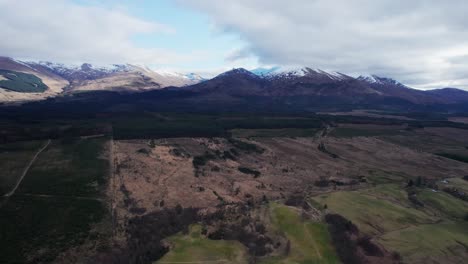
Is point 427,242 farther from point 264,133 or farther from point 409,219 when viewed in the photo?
point 264,133

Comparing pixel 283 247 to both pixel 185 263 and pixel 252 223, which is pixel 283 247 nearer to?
pixel 252 223

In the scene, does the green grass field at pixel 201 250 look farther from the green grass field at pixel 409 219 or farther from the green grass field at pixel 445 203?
the green grass field at pixel 445 203

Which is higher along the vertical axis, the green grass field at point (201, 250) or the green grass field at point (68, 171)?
the green grass field at point (68, 171)

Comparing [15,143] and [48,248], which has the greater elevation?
[15,143]

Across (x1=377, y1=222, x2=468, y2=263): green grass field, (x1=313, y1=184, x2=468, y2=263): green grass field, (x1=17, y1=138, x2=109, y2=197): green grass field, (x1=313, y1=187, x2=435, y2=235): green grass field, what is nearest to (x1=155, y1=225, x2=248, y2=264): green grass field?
(x1=313, y1=187, x2=435, y2=235): green grass field

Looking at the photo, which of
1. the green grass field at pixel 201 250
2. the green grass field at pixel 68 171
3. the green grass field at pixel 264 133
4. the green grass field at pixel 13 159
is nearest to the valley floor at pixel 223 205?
the green grass field at pixel 201 250

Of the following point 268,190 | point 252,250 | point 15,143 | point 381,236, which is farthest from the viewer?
point 15,143

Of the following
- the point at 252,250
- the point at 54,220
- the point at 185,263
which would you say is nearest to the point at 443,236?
the point at 252,250
